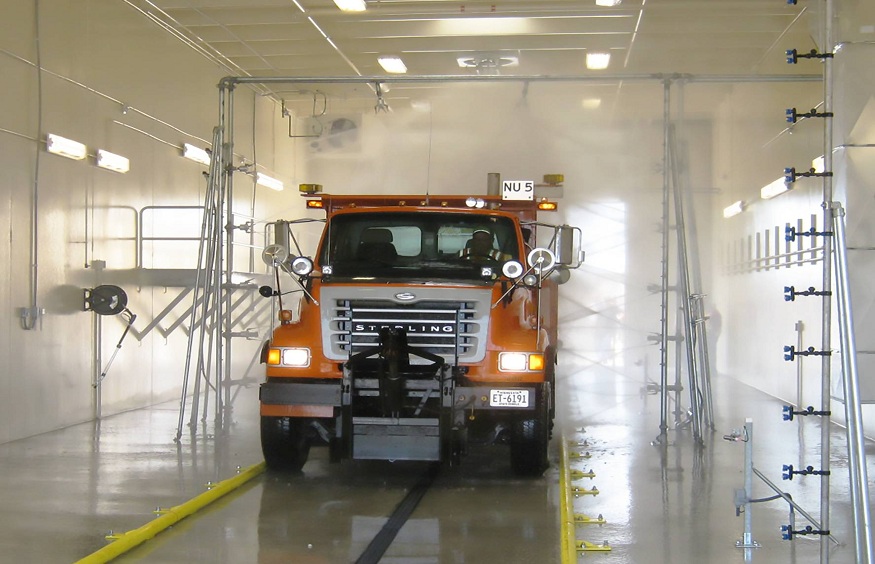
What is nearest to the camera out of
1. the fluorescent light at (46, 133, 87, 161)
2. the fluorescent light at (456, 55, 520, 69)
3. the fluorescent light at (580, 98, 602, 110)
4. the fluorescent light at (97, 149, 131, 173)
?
the fluorescent light at (46, 133, 87, 161)

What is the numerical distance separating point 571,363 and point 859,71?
6.96 m

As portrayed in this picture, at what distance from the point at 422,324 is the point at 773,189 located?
8266mm

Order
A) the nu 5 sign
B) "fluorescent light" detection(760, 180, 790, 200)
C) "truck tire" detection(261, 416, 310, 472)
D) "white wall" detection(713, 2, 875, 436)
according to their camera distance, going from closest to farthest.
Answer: "truck tire" detection(261, 416, 310, 472), the nu 5 sign, "white wall" detection(713, 2, 875, 436), "fluorescent light" detection(760, 180, 790, 200)

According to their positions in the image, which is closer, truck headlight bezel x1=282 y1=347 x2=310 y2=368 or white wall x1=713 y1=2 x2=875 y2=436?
truck headlight bezel x1=282 y1=347 x2=310 y2=368

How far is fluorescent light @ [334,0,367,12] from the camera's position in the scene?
12984 mm

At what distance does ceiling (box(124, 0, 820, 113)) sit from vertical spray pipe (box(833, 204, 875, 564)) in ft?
25.2

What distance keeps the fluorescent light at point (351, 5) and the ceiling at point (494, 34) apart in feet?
0.38

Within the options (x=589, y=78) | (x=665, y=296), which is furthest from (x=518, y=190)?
(x=665, y=296)

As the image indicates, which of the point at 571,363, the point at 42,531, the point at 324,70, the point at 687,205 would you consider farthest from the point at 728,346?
the point at 42,531

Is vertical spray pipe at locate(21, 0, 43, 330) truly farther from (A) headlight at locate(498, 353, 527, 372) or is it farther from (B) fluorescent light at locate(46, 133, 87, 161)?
(A) headlight at locate(498, 353, 527, 372)

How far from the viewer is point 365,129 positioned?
14.5 m

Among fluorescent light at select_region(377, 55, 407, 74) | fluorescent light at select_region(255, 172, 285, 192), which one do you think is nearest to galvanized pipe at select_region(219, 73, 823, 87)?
fluorescent light at select_region(377, 55, 407, 74)

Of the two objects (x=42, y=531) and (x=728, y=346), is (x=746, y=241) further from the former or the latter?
(x=42, y=531)

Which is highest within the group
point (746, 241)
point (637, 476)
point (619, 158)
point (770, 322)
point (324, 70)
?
point (324, 70)
